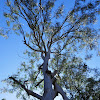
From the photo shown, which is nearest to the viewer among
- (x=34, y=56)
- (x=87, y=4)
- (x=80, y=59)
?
(x=87, y=4)

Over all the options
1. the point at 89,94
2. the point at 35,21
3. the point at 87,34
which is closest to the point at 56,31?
the point at 35,21

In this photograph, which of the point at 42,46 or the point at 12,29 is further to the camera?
the point at 12,29

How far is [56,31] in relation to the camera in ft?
28.7

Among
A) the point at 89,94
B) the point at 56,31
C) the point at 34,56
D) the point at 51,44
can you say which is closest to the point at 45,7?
the point at 56,31

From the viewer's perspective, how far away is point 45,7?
8703 mm

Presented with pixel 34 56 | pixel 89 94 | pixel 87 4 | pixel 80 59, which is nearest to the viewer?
pixel 87 4

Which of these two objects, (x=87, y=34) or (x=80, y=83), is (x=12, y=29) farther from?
(x=80, y=83)

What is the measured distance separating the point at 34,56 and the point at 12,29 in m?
2.70

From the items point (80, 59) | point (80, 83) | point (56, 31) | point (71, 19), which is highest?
point (71, 19)

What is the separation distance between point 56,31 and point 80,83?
4.04 metres

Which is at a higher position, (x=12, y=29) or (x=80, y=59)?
(x=12, y=29)

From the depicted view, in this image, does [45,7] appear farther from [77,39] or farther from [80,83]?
[80,83]

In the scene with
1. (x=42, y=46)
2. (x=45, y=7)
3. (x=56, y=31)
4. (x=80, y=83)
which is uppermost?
(x=45, y=7)

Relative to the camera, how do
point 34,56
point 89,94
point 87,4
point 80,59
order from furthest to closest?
1. point 34,56
2. point 80,59
3. point 89,94
4. point 87,4
